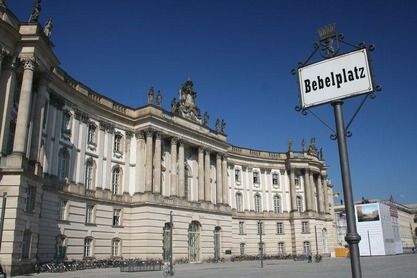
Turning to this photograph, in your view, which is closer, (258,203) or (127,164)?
(127,164)

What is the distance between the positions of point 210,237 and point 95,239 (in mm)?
17460

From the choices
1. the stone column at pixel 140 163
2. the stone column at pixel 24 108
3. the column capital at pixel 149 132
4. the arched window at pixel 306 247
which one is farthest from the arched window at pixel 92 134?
the arched window at pixel 306 247

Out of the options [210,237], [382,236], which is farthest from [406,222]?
[210,237]

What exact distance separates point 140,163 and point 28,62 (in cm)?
2028

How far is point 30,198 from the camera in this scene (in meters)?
30.7

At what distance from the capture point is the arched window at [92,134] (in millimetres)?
44950

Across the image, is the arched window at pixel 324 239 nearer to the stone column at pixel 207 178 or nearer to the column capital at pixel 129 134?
the stone column at pixel 207 178

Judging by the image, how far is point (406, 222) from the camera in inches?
6565

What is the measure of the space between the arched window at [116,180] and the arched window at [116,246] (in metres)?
5.39

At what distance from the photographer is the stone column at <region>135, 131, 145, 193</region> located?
158ft

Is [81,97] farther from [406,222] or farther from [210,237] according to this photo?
[406,222]

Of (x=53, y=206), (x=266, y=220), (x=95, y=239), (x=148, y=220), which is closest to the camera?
(x=53, y=206)

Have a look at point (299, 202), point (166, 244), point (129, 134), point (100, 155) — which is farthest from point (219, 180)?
point (299, 202)

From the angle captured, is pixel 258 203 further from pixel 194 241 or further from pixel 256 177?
pixel 194 241
